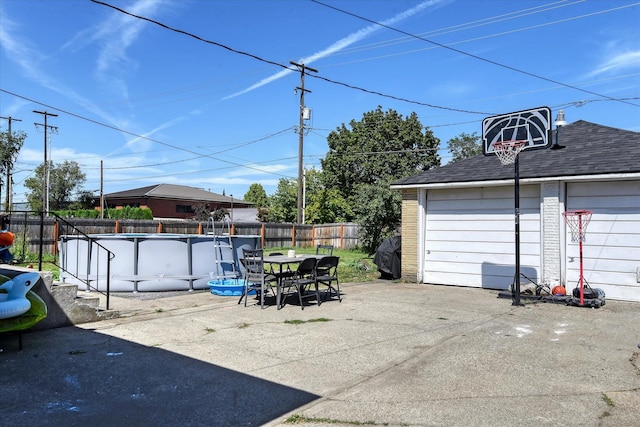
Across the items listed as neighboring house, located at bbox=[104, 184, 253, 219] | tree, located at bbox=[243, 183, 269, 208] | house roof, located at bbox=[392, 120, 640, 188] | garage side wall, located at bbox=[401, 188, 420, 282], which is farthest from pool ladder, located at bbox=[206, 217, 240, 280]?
tree, located at bbox=[243, 183, 269, 208]

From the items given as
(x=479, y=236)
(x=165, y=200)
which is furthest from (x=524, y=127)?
(x=165, y=200)

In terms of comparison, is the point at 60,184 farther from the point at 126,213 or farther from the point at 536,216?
the point at 536,216

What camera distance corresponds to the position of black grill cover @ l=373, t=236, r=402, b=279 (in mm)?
13234

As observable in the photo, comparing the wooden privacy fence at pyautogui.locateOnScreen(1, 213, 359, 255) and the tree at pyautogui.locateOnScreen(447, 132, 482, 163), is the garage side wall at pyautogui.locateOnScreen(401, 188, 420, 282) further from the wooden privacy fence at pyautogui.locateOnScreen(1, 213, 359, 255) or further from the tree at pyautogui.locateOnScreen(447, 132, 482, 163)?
the tree at pyautogui.locateOnScreen(447, 132, 482, 163)

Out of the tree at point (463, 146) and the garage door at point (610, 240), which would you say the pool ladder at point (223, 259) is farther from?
the tree at point (463, 146)

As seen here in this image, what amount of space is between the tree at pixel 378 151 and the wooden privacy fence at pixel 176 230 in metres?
10.0

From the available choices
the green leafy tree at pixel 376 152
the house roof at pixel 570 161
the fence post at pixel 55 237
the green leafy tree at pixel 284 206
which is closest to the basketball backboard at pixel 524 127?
the house roof at pixel 570 161

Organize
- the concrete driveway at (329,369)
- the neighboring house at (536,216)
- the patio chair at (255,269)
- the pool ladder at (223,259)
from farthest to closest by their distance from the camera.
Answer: the pool ladder at (223,259), the neighboring house at (536,216), the patio chair at (255,269), the concrete driveway at (329,369)

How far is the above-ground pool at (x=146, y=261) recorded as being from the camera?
10438 millimetres

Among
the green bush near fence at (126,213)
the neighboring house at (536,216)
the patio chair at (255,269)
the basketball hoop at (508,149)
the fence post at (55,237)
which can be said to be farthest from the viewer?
the green bush near fence at (126,213)

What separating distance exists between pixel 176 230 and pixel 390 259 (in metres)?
12.6

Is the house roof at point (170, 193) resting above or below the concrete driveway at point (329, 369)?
above

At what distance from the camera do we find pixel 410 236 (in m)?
12.7

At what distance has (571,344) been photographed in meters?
6.09
